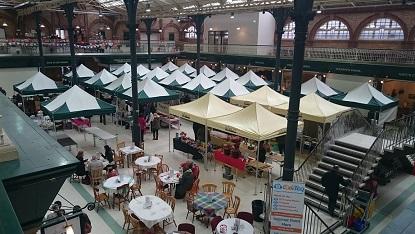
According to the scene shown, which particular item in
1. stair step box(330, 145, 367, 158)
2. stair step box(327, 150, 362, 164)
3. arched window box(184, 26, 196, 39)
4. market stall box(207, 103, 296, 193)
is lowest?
Answer: stair step box(327, 150, 362, 164)

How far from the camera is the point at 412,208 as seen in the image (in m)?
8.09

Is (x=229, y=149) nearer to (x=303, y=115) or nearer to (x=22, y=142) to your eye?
(x=303, y=115)

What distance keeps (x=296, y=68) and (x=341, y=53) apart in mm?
17191

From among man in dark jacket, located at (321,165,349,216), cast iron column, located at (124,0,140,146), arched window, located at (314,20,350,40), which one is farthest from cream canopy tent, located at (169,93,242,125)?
arched window, located at (314,20,350,40)

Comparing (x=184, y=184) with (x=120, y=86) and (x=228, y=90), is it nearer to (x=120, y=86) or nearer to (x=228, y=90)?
(x=228, y=90)

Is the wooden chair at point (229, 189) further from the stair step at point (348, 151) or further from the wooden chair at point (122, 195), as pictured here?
the stair step at point (348, 151)

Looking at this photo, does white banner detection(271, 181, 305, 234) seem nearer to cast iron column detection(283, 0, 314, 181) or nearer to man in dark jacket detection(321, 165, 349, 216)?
cast iron column detection(283, 0, 314, 181)

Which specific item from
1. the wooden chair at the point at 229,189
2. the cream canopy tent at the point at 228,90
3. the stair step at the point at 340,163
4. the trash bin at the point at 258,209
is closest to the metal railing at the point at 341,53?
the cream canopy tent at the point at 228,90

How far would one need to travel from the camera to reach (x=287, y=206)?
6.17 metres

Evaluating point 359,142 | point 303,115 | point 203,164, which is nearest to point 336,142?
point 359,142

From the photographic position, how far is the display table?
12735 millimetres

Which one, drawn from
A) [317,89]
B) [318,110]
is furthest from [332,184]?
[317,89]

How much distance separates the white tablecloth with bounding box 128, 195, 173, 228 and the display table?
482 centimetres

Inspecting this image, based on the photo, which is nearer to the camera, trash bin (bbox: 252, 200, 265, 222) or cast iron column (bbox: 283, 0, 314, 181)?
cast iron column (bbox: 283, 0, 314, 181)
